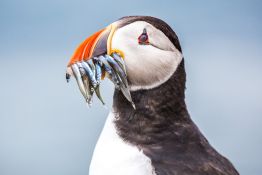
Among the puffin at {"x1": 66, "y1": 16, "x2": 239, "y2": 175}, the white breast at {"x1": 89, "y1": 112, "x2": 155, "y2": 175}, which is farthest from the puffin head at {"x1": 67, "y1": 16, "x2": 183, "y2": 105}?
the white breast at {"x1": 89, "y1": 112, "x2": 155, "y2": 175}

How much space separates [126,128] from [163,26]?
0.65 metres

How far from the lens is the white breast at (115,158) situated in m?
6.00

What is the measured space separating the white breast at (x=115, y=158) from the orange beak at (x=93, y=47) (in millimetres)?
451

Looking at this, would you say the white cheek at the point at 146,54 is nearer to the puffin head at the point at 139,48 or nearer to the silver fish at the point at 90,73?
the puffin head at the point at 139,48

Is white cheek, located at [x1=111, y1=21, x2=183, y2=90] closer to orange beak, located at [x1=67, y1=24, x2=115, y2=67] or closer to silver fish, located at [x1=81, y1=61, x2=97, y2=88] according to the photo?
orange beak, located at [x1=67, y1=24, x2=115, y2=67]

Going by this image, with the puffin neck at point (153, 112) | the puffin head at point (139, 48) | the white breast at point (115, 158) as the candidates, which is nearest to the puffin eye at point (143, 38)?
the puffin head at point (139, 48)

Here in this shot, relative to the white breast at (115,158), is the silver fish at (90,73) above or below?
above

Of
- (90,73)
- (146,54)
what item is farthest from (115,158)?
(146,54)

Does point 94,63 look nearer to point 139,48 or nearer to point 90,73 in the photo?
point 90,73

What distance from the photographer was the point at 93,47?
20.4 ft

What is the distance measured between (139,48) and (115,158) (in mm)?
665

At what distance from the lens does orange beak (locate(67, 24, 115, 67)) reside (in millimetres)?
6188

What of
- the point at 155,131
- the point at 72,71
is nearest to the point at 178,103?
the point at 155,131

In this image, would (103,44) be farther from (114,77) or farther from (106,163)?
(106,163)
